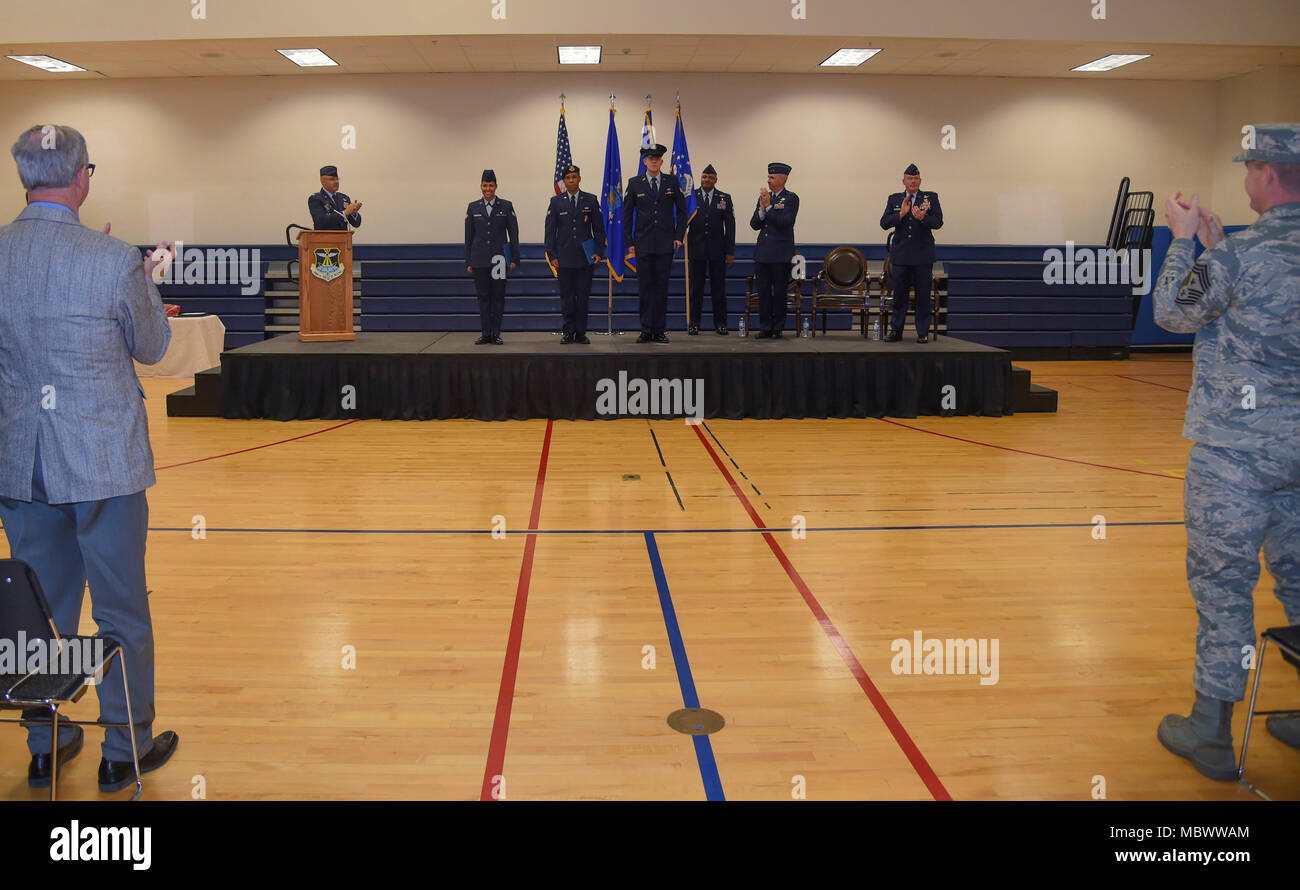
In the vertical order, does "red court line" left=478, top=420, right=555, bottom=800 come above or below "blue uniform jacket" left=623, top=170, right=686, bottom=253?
below

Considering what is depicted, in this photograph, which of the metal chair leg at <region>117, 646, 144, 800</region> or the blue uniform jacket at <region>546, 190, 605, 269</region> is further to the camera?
the blue uniform jacket at <region>546, 190, 605, 269</region>

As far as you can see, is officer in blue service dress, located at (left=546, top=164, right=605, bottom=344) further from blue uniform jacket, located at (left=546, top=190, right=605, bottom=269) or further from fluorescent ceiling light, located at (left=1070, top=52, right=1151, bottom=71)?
fluorescent ceiling light, located at (left=1070, top=52, right=1151, bottom=71)

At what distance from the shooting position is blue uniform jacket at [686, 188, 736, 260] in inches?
379

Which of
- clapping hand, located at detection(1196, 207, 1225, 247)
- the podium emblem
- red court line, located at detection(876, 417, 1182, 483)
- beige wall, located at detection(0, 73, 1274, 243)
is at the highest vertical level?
beige wall, located at detection(0, 73, 1274, 243)

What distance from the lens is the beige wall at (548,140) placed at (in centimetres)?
1233

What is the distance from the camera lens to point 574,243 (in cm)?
866

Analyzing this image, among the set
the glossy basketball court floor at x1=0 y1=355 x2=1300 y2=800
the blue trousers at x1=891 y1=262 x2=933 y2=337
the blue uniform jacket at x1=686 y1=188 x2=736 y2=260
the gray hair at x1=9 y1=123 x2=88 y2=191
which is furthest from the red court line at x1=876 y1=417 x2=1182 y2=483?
the gray hair at x1=9 y1=123 x2=88 y2=191

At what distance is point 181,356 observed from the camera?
10.2 m

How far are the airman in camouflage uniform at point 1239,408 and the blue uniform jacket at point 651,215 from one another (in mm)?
6473

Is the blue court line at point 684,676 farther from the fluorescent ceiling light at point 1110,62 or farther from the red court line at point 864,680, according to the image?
the fluorescent ceiling light at point 1110,62

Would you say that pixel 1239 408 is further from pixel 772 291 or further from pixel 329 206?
pixel 329 206

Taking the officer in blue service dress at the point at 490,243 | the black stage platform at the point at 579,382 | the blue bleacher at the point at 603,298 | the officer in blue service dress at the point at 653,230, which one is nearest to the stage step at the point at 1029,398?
the black stage platform at the point at 579,382

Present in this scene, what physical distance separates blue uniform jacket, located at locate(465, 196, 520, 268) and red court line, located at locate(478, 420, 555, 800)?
4108 mm
